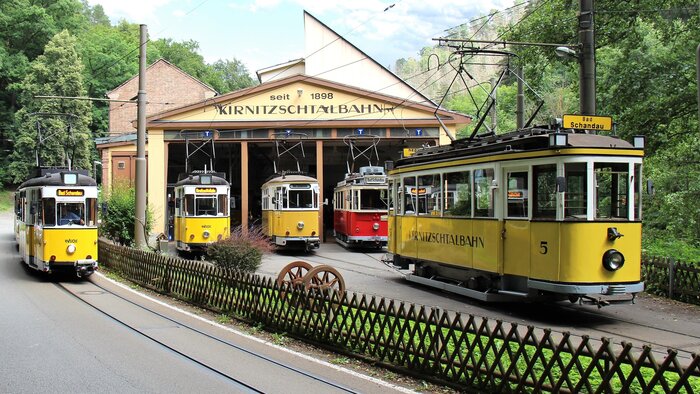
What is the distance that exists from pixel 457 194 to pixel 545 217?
304 centimetres

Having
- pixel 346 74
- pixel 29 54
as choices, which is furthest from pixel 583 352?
pixel 29 54

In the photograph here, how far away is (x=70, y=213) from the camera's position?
18.1 metres

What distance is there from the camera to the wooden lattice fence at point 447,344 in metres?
5.94

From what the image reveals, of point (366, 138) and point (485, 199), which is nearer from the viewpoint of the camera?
point (485, 199)

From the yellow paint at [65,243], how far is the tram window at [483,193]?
36.5 feet

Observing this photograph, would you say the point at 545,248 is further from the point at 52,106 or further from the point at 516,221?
the point at 52,106

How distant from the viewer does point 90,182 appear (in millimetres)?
18609

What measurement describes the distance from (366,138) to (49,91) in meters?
39.9

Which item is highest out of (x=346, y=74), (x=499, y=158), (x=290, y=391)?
(x=346, y=74)

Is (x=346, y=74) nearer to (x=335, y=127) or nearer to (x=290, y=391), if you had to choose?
(x=335, y=127)

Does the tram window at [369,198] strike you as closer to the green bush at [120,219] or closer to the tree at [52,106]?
the green bush at [120,219]

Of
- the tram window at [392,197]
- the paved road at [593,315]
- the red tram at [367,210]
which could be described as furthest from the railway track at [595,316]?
the red tram at [367,210]

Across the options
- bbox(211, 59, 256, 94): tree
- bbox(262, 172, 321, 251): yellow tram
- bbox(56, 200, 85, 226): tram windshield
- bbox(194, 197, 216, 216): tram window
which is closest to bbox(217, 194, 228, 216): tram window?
bbox(194, 197, 216, 216): tram window

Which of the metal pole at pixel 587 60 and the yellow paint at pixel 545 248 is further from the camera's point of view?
the metal pole at pixel 587 60
